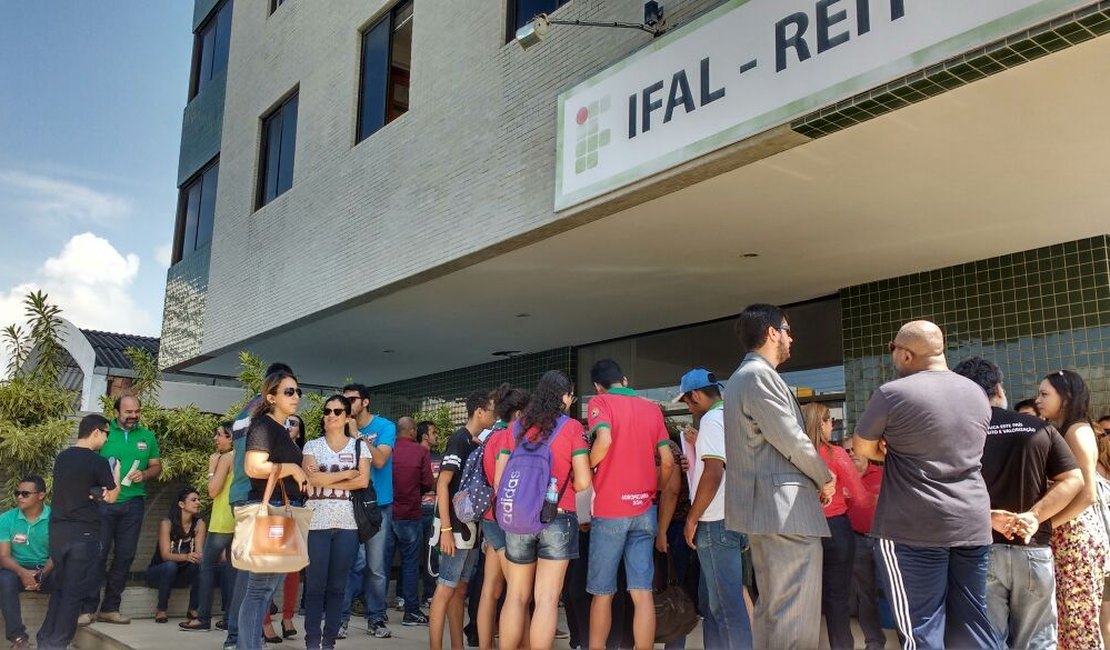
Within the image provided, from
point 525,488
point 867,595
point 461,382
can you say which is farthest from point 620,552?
point 461,382

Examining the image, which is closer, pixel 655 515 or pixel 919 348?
pixel 919 348

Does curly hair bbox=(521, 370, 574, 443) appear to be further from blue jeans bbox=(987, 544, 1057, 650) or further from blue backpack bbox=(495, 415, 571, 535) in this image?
blue jeans bbox=(987, 544, 1057, 650)

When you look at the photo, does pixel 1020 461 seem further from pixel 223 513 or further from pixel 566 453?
pixel 223 513

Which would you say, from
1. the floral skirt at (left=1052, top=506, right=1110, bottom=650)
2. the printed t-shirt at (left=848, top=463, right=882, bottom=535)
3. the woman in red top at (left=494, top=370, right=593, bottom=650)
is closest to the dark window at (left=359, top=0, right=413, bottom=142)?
the woman in red top at (left=494, top=370, right=593, bottom=650)

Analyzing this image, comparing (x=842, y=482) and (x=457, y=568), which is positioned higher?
(x=842, y=482)

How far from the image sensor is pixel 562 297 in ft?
32.6

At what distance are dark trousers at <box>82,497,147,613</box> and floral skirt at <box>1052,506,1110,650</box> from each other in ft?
22.1

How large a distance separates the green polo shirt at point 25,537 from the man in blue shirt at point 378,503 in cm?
245

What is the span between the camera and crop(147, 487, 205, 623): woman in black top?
746 centimetres

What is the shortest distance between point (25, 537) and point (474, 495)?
13.7 feet

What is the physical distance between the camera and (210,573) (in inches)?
269

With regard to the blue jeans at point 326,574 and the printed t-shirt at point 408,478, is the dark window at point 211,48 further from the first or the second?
the blue jeans at point 326,574

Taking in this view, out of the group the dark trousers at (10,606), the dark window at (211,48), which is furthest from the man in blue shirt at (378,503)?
the dark window at (211,48)

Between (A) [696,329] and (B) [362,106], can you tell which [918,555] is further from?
(B) [362,106]
